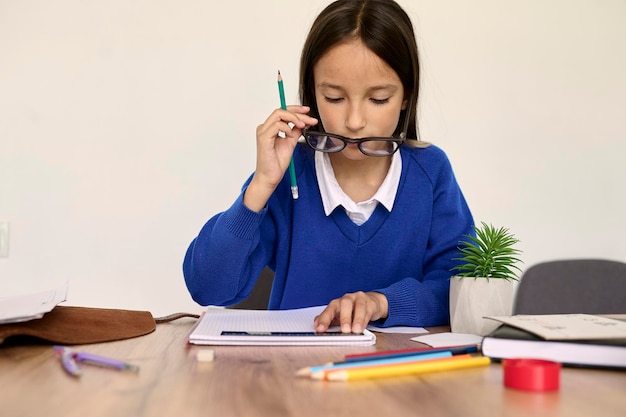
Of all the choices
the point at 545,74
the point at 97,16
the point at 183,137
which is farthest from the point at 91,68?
the point at 545,74

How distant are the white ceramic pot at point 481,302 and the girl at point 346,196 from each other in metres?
0.16

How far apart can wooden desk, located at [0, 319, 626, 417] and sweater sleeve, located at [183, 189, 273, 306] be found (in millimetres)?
536

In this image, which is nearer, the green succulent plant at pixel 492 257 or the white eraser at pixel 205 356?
the white eraser at pixel 205 356

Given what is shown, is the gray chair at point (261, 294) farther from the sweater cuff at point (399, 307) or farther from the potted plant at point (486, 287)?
the potted plant at point (486, 287)

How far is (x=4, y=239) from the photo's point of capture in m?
2.46

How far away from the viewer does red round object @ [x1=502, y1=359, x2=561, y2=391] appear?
25.8 inches

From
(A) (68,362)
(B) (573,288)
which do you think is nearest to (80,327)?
(A) (68,362)

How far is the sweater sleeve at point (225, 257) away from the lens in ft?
4.49

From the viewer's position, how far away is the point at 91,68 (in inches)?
97.6

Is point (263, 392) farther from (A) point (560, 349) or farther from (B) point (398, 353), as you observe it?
(A) point (560, 349)

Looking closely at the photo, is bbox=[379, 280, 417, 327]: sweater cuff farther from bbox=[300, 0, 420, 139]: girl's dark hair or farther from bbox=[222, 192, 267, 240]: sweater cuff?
bbox=[300, 0, 420, 139]: girl's dark hair

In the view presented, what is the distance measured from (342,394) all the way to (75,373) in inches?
10.8

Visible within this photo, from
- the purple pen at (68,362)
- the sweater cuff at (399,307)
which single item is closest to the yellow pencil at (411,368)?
the purple pen at (68,362)

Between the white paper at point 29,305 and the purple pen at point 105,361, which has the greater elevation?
the white paper at point 29,305
